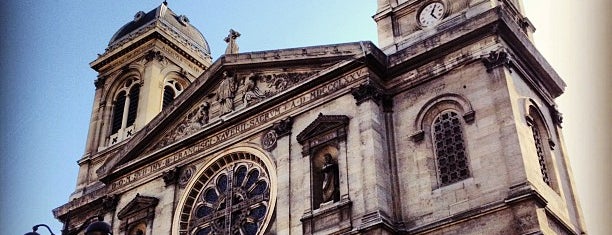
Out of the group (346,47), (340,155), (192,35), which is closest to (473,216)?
(340,155)

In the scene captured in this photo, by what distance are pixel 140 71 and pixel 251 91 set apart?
9521 millimetres

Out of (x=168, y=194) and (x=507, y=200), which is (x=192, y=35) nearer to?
(x=168, y=194)

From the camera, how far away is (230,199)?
885 inches

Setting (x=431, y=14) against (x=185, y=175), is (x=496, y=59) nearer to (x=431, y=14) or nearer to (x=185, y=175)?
(x=431, y=14)

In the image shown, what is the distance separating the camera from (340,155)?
20250 millimetres

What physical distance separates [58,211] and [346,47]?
13687 millimetres

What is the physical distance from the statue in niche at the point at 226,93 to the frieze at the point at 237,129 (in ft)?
3.05

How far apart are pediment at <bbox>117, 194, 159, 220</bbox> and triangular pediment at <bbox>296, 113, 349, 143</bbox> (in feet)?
19.2

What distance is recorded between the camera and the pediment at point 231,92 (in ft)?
72.8

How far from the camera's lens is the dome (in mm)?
33562

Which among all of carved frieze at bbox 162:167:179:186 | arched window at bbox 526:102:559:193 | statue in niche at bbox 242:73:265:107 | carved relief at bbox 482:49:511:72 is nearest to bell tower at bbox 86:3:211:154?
carved frieze at bbox 162:167:179:186

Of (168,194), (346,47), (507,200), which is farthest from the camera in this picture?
(168,194)

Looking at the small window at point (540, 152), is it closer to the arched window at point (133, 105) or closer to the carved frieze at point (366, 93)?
the carved frieze at point (366, 93)

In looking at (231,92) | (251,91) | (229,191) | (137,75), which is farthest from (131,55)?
(229,191)
